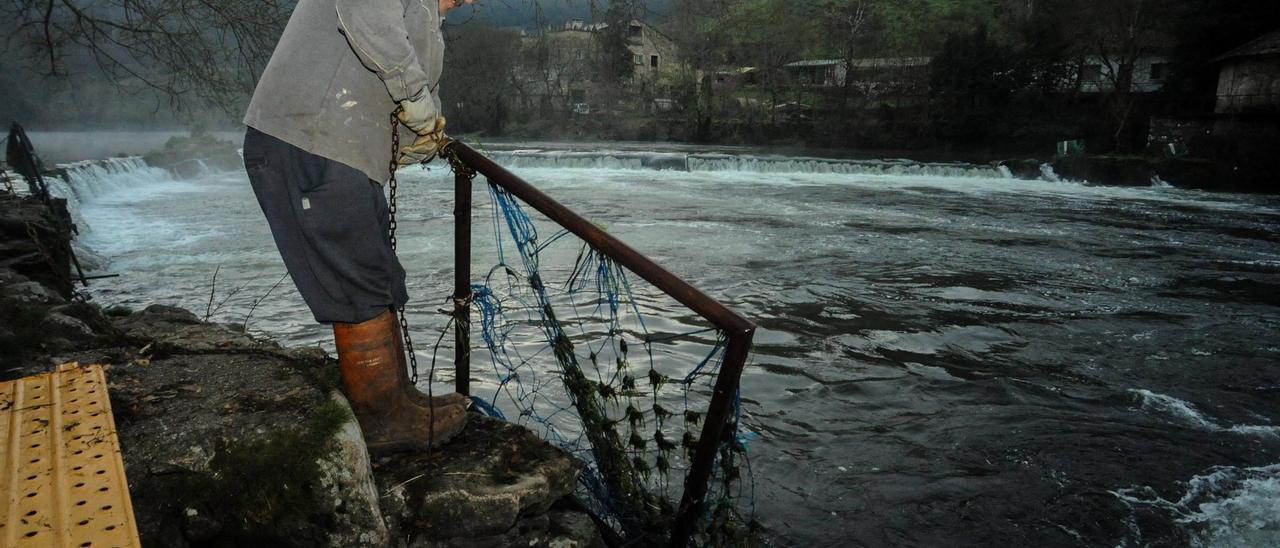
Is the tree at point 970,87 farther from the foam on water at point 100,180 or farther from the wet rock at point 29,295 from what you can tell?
the wet rock at point 29,295

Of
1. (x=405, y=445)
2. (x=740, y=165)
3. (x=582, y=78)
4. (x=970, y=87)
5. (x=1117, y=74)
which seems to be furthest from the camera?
(x=582, y=78)

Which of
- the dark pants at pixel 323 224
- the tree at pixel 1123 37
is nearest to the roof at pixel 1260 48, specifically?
the tree at pixel 1123 37

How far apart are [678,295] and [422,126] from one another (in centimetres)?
98

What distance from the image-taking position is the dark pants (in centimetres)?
239

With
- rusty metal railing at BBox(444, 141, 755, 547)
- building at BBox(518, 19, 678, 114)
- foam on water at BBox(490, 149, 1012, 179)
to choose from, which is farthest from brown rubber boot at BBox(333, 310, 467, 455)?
building at BBox(518, 19, 678, 114)

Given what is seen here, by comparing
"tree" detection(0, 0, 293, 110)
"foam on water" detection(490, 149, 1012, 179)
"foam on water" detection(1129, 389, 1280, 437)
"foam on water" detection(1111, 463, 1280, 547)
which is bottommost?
"foam on water" detection(1111, 463, 1280, 547)

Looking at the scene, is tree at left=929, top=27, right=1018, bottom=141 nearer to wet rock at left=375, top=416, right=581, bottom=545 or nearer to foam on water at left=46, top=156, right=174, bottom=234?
foam on water at left=46, top=156, right=174, bottom=234

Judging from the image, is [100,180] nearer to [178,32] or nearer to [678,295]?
[178,32]

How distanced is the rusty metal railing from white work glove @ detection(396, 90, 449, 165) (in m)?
0.20

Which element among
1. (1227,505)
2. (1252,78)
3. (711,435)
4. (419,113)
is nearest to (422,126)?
(419,113)

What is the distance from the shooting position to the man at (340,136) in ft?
7.70

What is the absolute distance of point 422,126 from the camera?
2.49 metres

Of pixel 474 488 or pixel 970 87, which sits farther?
pixel 970 87

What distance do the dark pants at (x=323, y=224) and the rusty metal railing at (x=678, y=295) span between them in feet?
1.55
